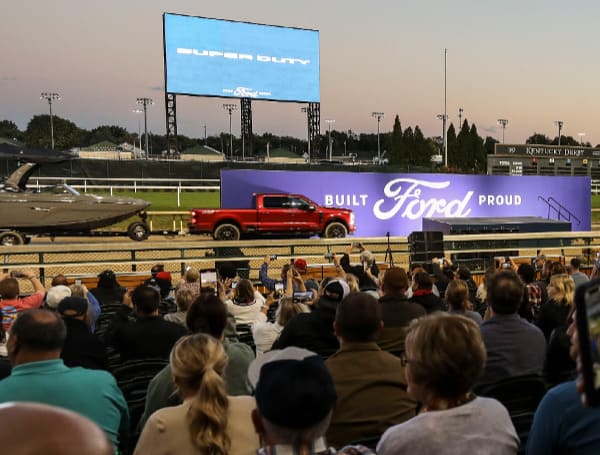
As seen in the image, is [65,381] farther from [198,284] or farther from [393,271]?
[198,284]

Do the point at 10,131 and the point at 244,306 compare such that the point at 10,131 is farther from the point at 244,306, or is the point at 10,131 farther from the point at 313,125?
the point at 244,306

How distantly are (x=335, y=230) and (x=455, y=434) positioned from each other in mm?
17627

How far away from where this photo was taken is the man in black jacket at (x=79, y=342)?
14.1ft

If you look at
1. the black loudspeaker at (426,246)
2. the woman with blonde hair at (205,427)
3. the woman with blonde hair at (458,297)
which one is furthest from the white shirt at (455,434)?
the black loudspeaker at (426,246)

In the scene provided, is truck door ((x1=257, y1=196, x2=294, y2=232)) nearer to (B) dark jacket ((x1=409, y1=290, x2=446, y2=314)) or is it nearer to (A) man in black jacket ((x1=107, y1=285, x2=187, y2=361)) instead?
(B) dark jacket ((x1=409, y1=290, x2=446, y2=314))

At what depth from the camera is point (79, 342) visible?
171 inches

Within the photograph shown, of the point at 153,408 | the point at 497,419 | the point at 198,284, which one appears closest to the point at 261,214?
the point at 198,284

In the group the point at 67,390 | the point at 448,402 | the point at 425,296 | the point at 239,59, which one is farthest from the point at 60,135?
the point at 448,402

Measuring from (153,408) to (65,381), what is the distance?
1.90ft

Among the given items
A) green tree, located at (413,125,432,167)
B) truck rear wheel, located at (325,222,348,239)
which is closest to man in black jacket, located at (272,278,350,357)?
truck rear wheel, located at (325,222,348,239)

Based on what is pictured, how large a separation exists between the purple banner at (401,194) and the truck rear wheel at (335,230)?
130 centimetres

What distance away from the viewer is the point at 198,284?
26.9ft

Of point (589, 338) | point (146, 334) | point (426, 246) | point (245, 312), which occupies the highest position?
point (589, 338)

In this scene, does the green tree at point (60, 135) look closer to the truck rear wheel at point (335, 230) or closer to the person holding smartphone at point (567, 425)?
the truck rear wheel at point (335, 230)
